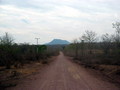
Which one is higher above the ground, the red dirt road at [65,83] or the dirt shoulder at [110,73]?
the red dirt road at [65,83]

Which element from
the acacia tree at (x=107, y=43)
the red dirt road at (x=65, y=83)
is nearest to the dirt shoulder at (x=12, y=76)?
the red dirt road at (x=65, y=83)

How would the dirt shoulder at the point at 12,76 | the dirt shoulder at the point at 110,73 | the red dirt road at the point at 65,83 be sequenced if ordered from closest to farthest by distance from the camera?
1. the red dirt road at the point at 65,83
2. the dirt shoulder at the point at 12,76
3. the dirt shoulder at the point at 110,73

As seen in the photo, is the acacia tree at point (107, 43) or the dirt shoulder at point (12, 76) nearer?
the dirt shoulder at point (12, 76)

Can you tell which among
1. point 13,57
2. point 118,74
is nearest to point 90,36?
point 13,57

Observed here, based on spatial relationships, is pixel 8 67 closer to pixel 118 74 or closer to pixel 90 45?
pixel 118 74

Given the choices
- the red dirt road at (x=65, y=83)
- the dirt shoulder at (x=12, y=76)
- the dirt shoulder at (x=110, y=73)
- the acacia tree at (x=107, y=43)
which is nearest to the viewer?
the red dirt road at (x=65, y=83)

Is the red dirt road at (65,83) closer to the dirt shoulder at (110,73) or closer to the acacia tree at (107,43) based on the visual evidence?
the dirt shoulder at (110,73)

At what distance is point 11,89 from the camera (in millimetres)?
11961

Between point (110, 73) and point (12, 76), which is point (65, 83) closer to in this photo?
point (12, 76)

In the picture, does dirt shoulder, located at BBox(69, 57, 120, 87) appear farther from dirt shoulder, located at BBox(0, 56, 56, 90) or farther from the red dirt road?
dirt shoulder, located at BBox(0, 56, 56, 90)

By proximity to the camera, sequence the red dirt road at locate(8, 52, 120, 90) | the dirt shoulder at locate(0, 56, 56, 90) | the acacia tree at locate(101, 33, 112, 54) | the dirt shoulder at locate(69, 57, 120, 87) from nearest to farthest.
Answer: the red dirt road at locate(8, 52, 120, 90), the dirt shoulder at locate(0, 56, 56, 90), the dirt shoulder at locate(69, 57, 120, 87), the acacia tree at locate(101, 33, 112, 54)

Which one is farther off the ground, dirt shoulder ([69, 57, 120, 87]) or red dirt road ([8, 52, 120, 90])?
red dirt road ([8, 52, 120, 90])

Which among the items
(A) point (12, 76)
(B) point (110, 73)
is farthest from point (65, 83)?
A: (B) point (110, 73)

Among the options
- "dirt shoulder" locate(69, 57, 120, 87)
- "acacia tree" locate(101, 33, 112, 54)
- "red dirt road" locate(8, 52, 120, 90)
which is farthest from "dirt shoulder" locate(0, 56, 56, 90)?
"acacia tree" locate(101, 33, 112, 54)
